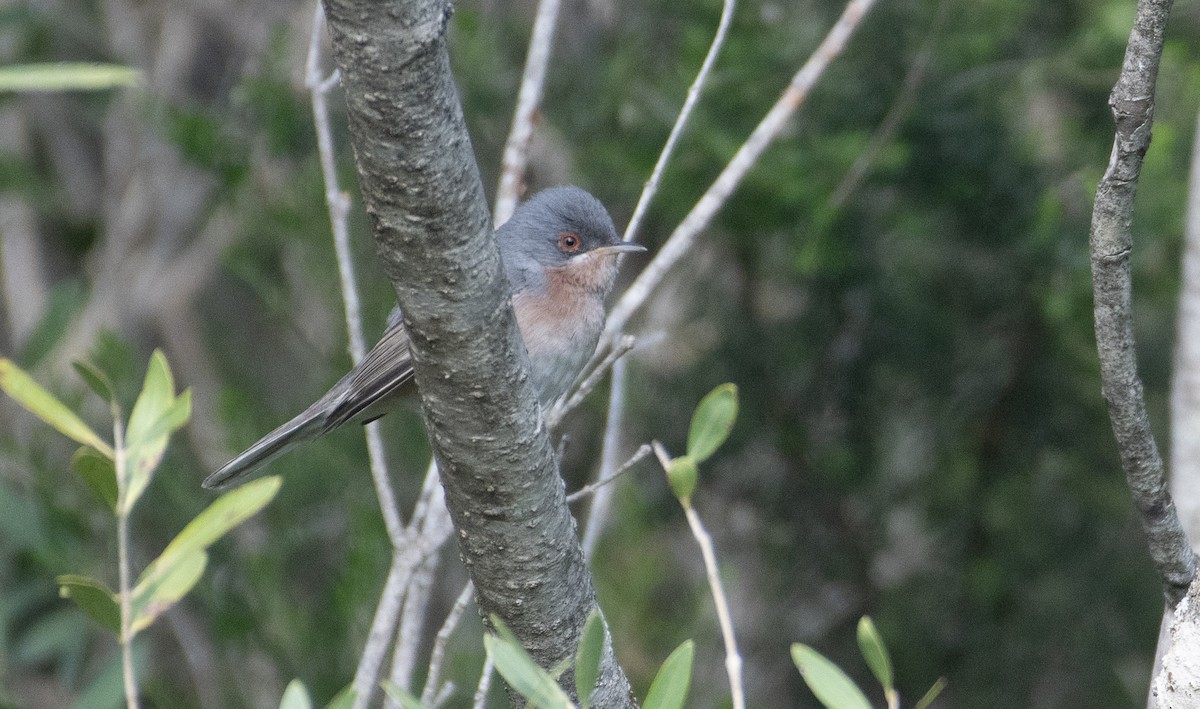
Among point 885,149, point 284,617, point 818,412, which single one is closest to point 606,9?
point 885,149

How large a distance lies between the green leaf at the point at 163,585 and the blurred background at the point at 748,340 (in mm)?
2663

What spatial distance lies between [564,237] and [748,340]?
5.50 feet

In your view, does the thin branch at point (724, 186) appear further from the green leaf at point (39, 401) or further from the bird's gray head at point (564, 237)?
the green leaf at point (39, 401)

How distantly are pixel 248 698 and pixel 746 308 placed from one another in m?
2.96

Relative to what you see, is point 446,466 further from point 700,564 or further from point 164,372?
point 700,564

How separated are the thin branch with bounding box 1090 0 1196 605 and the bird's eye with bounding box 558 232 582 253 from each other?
2516mm

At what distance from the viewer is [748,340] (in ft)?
18.7

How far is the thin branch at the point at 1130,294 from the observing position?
1812 mm

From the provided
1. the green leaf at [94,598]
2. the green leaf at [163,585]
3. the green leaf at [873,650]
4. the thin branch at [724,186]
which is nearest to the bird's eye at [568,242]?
the thin branch at [724,186]

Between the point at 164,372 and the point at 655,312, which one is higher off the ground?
the point at 655,312

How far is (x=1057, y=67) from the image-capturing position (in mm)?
4898

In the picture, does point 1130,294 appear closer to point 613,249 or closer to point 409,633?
point 409,633

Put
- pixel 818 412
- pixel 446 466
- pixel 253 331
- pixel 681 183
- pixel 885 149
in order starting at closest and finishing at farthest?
pixel 446 466 → pixel 885 149 → pixel 681 183 → pixel 818 412 → pixel 253 331

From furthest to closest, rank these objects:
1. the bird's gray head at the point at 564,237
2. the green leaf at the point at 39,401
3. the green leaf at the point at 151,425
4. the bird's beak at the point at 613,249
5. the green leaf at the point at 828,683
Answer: the bird's gray head at the point at 564,237
the bird's beak at the point at 613,249
the green leaf at the point at 151,425
the green leaf at the point at 39,401
the green leaf at the point at 828,683
